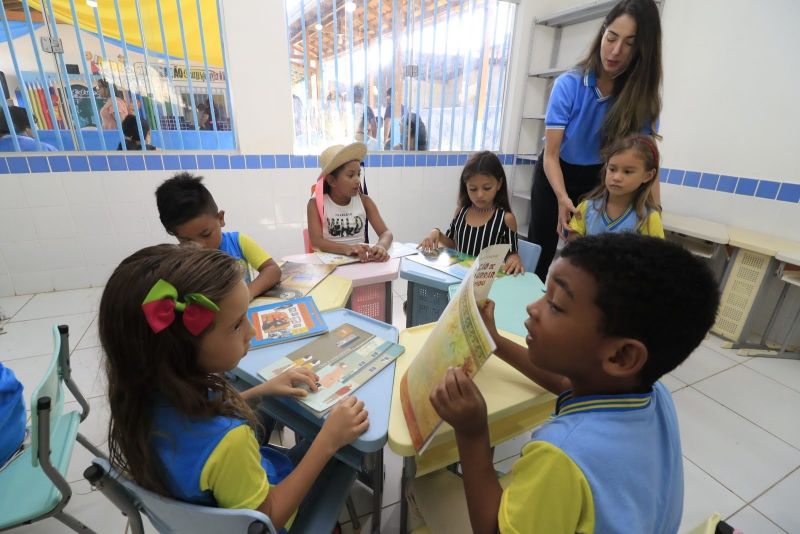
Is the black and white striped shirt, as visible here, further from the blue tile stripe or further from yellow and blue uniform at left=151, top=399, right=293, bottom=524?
the blue tile stripe

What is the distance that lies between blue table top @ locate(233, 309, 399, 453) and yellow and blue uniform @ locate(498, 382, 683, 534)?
0.87 feet

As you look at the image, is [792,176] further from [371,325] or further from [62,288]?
[62,288]

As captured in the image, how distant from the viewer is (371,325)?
3.83 feet

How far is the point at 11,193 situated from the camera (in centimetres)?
267

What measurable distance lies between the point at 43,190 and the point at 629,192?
364 cm

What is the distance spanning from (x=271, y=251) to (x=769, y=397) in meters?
3.46

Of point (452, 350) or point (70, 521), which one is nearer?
point (452, 350)

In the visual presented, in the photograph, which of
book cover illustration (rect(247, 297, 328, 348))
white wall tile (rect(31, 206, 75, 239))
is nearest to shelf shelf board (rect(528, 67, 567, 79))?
book cover illustration (rect(247, 297, 328, 348))

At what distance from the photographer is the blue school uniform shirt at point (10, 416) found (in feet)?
3.35

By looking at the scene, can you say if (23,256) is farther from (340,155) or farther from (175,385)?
(175,385)

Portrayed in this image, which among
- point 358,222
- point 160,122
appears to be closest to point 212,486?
point 358,222

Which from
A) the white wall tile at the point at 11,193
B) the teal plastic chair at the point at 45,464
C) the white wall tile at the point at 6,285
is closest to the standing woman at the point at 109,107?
the white wall tile at the point at 11,193

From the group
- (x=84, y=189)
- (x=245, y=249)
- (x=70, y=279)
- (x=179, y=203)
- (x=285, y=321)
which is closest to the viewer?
(x=285, y=321)

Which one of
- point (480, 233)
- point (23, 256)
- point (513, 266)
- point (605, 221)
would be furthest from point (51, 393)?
point (23, 256)
